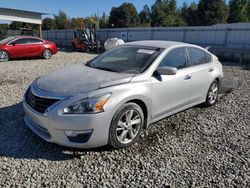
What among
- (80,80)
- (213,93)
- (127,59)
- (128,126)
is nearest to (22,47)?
(127,59)

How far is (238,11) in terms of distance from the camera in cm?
4478

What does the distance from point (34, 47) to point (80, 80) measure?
1035 cm

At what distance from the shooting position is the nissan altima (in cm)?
282

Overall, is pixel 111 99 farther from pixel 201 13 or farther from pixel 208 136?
pixel 201 13

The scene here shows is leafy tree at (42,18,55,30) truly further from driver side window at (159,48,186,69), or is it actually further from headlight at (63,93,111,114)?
headlight at (63,93,111,114)

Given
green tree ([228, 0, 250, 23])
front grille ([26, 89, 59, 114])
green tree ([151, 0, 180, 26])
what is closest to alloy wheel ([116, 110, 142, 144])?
front grille ([26, 89, 59, 114])

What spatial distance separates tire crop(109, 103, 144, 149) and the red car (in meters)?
10.6

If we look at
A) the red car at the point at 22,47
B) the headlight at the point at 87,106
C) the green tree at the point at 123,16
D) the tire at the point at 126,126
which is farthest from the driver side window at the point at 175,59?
the green tree at the point at 123,16

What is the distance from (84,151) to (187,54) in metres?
2.66

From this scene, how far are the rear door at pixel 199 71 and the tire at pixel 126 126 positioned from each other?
153cm

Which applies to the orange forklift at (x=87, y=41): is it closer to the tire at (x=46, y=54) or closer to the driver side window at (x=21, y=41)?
the tire at (x=46, y=54)

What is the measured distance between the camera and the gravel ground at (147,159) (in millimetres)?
2648

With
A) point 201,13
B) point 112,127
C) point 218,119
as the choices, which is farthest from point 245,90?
point 201,13

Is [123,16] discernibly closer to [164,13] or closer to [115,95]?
[164,13]
